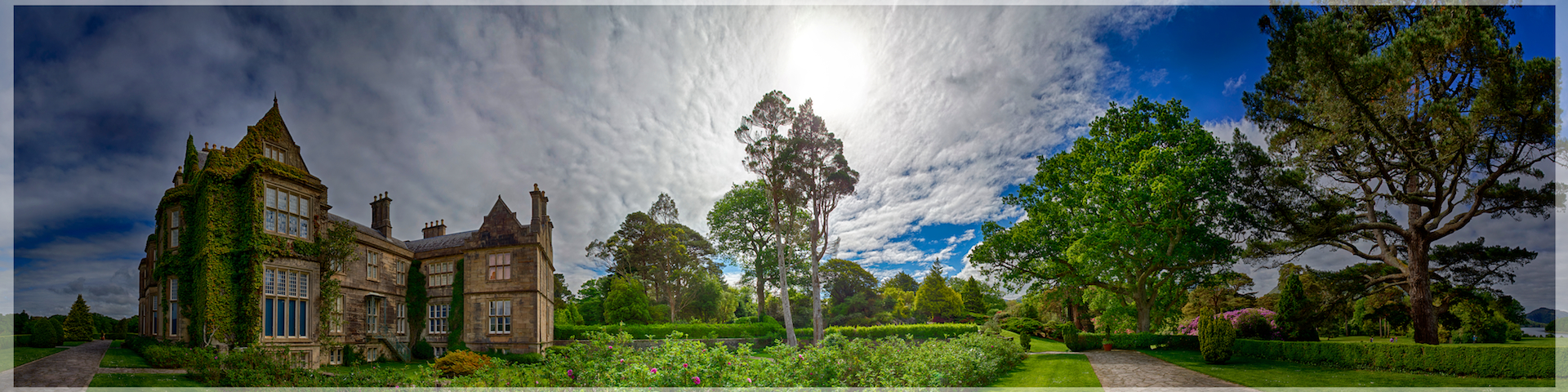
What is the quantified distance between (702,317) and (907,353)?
24.9 metres

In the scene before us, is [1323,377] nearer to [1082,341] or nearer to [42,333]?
[1082,341]

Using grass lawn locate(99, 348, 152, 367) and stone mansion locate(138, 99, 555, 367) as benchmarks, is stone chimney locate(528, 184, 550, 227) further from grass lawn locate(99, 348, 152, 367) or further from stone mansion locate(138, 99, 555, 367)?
grass lawn locate(99, 348, 152, 367)

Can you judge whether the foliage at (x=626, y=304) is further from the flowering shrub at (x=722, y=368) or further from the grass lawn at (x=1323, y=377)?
the grass lawn at (x=1323, y=377)

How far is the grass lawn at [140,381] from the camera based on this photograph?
9906 mm

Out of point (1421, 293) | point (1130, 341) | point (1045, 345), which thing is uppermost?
point (1421, 293)

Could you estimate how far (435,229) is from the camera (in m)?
26.8

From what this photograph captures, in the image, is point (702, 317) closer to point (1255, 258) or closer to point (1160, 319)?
point (1160, 319)

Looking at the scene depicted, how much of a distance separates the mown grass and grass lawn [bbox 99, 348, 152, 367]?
1.63m

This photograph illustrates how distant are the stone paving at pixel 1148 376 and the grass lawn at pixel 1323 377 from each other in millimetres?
506

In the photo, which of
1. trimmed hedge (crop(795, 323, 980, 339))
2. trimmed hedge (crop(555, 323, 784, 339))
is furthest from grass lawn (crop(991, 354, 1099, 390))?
trimmed hedge (crop(795, 323, 980, 339))

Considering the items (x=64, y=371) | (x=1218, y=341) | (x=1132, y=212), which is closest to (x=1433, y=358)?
(x=1218, y=341)

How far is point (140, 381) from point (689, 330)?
1852 centimetres

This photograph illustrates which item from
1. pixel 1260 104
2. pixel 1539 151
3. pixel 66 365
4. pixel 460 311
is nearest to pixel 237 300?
pixel 66 365

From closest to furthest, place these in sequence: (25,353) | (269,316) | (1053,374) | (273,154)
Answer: (25,353) → (1053,374) → (269,316) → (273,154)
